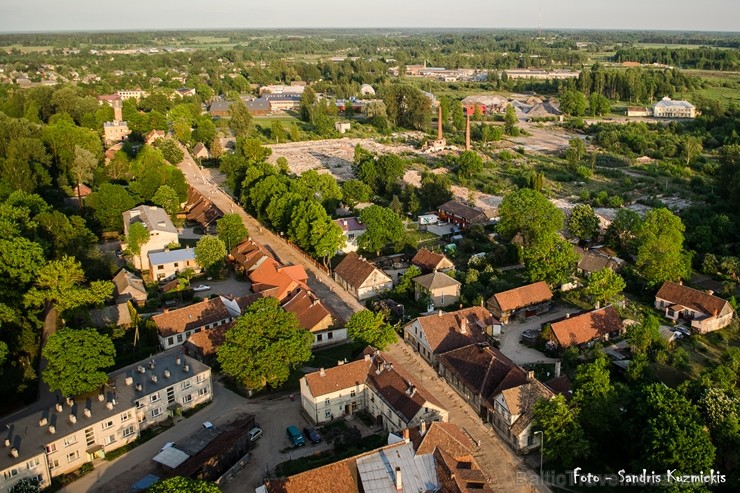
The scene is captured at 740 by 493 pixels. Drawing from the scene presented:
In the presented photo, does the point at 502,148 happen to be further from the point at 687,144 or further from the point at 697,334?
the point at 697,334

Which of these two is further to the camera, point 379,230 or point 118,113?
point 118,113

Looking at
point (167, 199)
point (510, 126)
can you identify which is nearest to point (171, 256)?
point (167, 199)

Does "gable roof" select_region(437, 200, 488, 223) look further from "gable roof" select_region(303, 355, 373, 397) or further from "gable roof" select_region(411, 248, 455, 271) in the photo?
"gable roof" select_region(303, 355, 373, 397)

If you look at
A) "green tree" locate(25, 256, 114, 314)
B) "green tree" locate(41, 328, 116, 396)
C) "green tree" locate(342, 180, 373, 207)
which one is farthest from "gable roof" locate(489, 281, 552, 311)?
"green tree" locate(342, 180, 373, 207)

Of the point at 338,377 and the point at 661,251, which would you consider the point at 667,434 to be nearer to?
the point at 338,377

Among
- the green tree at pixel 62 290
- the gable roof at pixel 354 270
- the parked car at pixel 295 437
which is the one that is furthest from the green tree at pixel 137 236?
the parked car at pixel 295 437

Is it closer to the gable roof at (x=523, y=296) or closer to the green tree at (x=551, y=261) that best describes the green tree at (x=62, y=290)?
the gable roof at (x=523, y=296)
